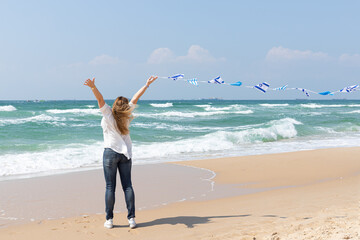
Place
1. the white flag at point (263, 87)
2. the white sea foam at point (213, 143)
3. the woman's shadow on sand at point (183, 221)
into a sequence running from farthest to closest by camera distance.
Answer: the white sea foam at point (213, 143)
the white flag at point (263, 87)
the woman's shadow on sand at point (183, 221)

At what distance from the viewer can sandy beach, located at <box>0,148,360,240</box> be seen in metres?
4.33

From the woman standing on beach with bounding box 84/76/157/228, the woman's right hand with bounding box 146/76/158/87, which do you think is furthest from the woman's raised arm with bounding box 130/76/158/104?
the woman standing on beach with bounding box 84/76/157/228

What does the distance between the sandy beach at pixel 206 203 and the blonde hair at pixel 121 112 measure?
1240 mm

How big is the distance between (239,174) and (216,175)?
1.71 ft

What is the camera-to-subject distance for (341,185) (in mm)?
7051

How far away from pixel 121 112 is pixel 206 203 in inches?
86.6

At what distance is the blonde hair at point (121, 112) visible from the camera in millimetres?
4484

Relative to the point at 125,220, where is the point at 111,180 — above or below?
above

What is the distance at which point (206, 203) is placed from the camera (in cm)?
583

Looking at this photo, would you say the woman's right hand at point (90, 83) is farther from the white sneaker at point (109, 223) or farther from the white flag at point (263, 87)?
the white flag at point (263, 87)

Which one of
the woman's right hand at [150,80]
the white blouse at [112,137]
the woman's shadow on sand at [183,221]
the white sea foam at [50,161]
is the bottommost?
the white sea foam at [50,161]

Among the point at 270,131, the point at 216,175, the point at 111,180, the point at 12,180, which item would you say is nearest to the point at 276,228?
the point at 111,180

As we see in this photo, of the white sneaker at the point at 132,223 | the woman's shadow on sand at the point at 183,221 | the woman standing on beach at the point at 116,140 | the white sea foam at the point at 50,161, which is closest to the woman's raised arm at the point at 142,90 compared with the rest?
the woman standing on beach at the point at 116,140

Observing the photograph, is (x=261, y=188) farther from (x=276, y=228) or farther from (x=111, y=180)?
(x=111, y=180)
